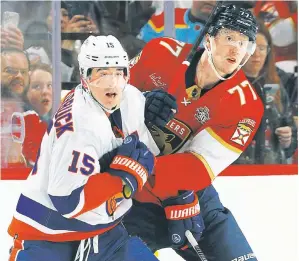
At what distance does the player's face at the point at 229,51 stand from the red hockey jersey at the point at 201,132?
3.5 inches

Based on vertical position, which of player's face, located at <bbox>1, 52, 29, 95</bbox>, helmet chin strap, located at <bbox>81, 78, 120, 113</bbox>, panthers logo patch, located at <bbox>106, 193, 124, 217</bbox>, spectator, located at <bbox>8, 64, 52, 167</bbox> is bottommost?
spectator, located at <bbox>8, 64, 52, 167</bbox>

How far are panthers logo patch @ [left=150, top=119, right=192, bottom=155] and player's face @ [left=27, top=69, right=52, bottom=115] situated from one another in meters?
2.67

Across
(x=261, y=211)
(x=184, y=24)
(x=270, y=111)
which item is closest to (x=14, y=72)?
(x=184, y=24)

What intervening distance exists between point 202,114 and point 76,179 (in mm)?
660

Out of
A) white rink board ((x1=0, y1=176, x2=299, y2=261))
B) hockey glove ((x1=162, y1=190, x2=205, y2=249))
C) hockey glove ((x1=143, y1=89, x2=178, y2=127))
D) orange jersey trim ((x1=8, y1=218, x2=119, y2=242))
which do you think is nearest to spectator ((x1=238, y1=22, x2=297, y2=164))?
white rink board ((x1=0, y1=176, x2=299, y2=261))

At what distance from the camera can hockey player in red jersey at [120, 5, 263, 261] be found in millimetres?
2658

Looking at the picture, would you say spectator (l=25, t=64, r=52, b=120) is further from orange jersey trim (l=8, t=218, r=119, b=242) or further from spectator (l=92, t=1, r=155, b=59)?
orange jersey trim (l=8, t=218, r=119, b=242)

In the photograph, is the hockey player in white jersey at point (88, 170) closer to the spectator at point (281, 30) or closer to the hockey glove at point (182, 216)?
the hockey glove at point (182, 216)

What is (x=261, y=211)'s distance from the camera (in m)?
4.16

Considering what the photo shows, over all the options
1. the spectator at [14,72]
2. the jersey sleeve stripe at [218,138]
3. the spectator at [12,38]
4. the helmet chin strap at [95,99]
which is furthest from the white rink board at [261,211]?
the helmet chin strap at [95,99]

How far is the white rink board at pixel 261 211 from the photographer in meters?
3.59

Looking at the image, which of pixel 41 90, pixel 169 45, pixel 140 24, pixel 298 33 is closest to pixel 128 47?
pixel 140 24

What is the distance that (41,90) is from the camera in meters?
5.36

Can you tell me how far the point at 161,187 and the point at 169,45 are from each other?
0.51m
